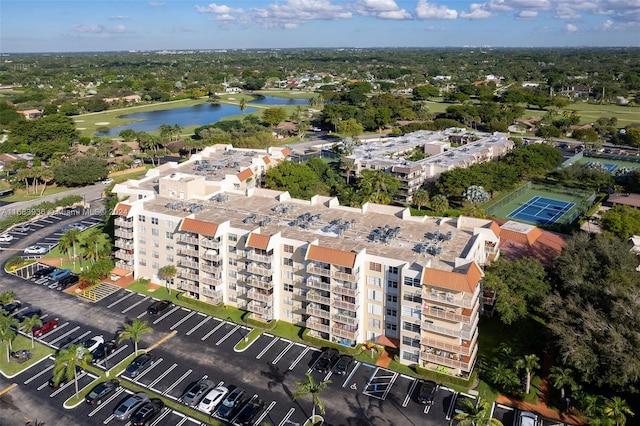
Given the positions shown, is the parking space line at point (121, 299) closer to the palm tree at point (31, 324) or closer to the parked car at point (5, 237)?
the palm tree at point (31, 324)

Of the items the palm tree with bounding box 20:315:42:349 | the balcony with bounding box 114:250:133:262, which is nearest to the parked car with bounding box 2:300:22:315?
the palm tree with bounding box 20:315:42:349

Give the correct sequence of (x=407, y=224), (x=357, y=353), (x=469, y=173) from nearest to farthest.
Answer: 1. (x=357, y=353)
2. (x=407, y=224)
3. (x=469, y=173)

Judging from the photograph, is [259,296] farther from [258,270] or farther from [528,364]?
[528,364]

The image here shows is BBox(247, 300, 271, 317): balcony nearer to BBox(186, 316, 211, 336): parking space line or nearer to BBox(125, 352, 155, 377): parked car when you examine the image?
BBox(186, 316, 211, 336): parking space line

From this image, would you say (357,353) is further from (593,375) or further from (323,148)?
(323,148)

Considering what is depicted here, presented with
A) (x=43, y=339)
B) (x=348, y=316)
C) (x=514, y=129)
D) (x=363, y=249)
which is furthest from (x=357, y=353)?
(x=514, y=129)

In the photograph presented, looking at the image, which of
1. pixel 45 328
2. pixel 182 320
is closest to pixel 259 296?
pixel 182 320

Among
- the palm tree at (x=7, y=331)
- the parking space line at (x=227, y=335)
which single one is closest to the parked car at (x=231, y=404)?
the parking space line at (x=227, y=335)
